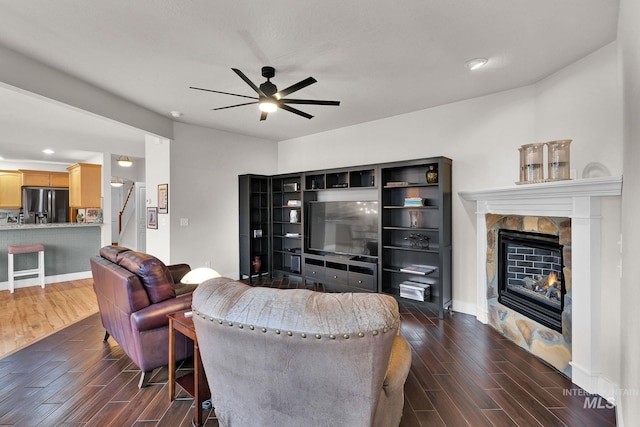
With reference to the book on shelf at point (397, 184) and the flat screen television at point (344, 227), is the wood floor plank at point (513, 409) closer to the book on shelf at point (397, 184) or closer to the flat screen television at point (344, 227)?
the flat screen television at point (344, 227)

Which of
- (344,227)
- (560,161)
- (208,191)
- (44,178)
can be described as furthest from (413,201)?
(44,178)

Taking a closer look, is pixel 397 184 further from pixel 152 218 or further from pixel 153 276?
pixel 152 218

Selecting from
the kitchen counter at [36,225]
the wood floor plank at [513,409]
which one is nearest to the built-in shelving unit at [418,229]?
the wood floor plank at [513,409]

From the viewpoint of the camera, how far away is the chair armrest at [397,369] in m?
1.37

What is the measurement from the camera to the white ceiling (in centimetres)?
210

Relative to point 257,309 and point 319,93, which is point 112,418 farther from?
point 319,93

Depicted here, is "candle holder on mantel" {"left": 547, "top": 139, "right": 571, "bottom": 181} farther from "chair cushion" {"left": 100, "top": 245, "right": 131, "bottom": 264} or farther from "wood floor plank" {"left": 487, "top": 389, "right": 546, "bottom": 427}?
"chair cushion" {"left": 100, "top": 245, "right": 131, "bottom": 264}

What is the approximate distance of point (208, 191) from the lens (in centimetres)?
520

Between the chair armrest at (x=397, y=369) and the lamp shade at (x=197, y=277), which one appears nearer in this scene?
the chair armrest at (x=397, y=369)

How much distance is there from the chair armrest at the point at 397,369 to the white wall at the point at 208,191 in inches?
163

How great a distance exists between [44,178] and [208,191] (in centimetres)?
485

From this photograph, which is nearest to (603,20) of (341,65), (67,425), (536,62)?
(536,62)

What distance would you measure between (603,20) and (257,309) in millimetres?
3116

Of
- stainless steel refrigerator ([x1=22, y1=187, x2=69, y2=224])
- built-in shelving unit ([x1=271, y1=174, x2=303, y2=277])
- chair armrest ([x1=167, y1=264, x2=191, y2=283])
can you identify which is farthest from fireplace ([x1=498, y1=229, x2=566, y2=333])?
stainless steel refrigerator ([x1=22, y1=187, x2=69, y2=224])
